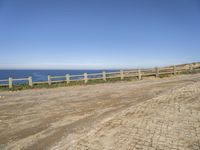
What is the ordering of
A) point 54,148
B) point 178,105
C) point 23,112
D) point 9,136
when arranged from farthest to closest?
1. point 23,112
2. point 178,105
3. point 9,136
4. point 54,148

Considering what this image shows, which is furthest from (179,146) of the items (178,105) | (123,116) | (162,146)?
(178,105)

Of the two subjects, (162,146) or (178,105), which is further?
(178,105)

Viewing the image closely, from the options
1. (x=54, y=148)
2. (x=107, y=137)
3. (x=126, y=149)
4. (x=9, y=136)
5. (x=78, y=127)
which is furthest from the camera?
(x=78, y=127)

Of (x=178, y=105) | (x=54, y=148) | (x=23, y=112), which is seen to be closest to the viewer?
(x=54, y=148)

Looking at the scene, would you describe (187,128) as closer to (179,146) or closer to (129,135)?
(179,146)

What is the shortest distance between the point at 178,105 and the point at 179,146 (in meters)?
3.85

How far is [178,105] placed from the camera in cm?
809

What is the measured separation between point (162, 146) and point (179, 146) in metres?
0.39

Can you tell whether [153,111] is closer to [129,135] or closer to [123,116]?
[123,116]

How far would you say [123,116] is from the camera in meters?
7.00

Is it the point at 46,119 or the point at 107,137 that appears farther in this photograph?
the point at 46,119

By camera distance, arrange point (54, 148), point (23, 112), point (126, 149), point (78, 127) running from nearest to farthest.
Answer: point (126, 149) < point (54, 148) < point (78, 127) < point (23, 112)

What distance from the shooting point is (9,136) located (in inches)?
231

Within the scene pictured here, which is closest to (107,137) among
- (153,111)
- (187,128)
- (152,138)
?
(152,138)
